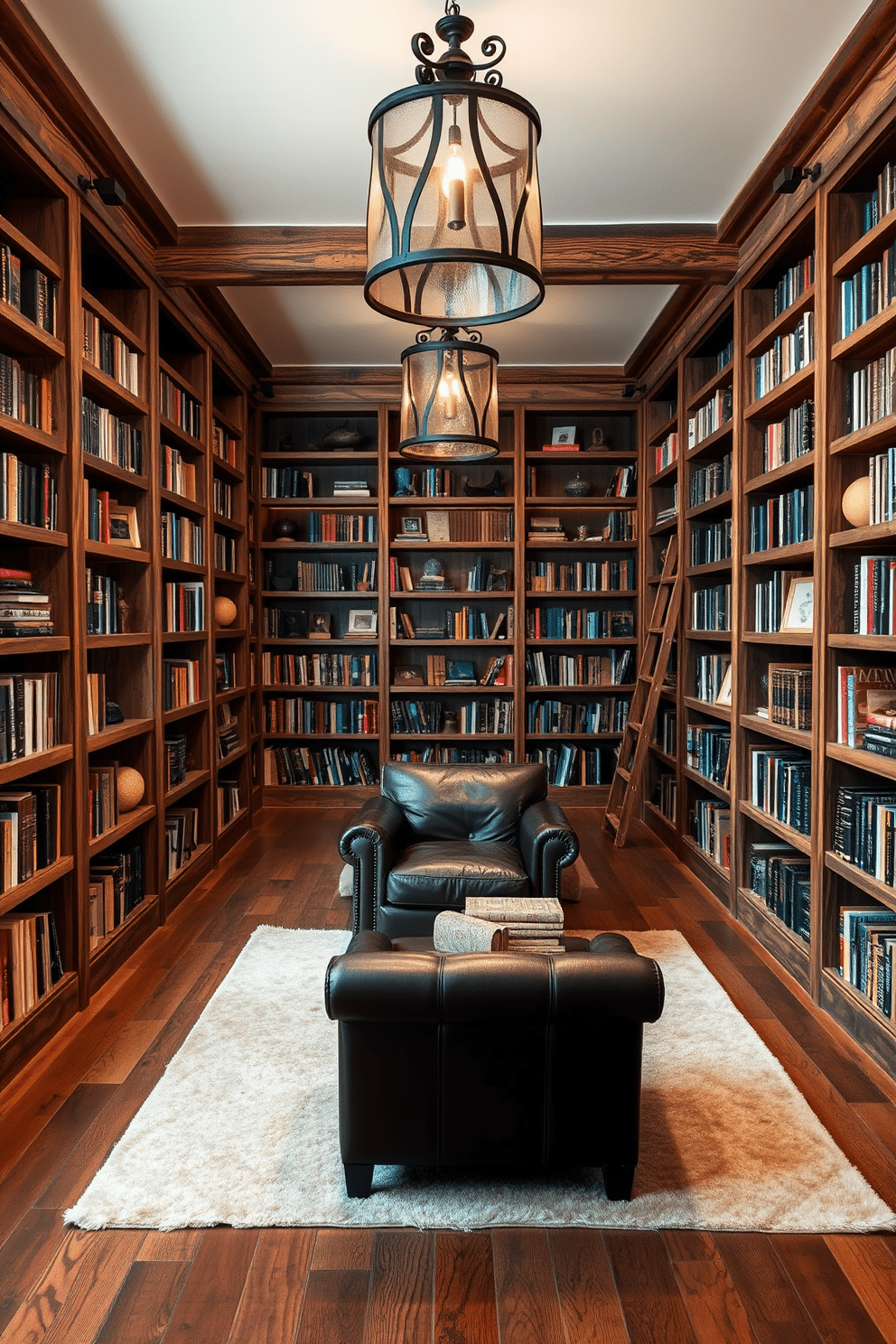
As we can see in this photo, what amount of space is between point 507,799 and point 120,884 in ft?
5.38

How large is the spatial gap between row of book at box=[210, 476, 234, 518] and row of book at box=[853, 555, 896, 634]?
353 centimetres

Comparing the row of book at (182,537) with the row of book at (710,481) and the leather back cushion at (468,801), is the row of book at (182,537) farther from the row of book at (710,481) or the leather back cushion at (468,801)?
the row of book at (710,481)

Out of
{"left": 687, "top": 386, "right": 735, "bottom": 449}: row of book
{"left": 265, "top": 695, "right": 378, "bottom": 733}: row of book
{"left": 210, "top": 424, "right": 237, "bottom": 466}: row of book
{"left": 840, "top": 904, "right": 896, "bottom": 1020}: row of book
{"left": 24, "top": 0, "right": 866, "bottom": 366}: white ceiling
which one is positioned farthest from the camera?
{"left": 265, "top": 695, "right": 378, "bottom": 733}: row of book

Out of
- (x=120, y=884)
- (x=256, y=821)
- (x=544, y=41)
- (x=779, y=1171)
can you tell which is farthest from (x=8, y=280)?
(x=256, y=821)

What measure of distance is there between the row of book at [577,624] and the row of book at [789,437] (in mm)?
2770

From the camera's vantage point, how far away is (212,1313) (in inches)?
70.9

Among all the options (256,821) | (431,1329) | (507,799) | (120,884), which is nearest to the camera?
(431,1329)

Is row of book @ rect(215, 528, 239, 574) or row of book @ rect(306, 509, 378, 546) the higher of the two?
row of book @ rect(306, 509, 378, 546)

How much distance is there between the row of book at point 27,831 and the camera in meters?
2.72

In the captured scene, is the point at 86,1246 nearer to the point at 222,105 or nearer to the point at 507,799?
the point at 507,799

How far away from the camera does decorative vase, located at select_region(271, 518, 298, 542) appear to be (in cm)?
669

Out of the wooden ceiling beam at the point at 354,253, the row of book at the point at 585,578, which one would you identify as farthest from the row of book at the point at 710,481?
the row of book at the point at 585,578

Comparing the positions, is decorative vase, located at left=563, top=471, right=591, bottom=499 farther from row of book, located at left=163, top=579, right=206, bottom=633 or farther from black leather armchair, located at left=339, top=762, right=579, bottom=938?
black leather armchair, located at left=339, top=762, right=579, bottom=938

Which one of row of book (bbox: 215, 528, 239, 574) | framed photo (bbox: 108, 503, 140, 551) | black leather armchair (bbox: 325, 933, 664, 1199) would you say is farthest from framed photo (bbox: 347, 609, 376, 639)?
black leather armchair (bbox: 325, 933, 664, 1199)
